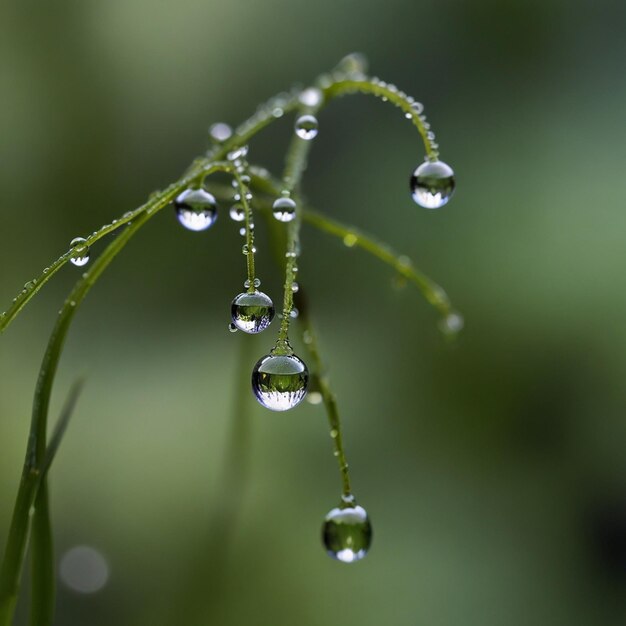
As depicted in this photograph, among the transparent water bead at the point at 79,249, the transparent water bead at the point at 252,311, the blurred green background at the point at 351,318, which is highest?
the blurred green background at the point at 351,318

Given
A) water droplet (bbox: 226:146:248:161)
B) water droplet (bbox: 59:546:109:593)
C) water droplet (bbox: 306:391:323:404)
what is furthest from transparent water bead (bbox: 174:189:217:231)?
water droplet (bbox: 59:546:109:593)

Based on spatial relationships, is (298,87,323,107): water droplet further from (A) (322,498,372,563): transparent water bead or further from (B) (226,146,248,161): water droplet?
(A) (322,498,372,563): transparent water bead

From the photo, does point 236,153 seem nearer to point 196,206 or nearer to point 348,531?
point 196,206

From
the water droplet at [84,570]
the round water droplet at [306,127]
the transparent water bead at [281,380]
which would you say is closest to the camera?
the transparent water bead at [281,380]

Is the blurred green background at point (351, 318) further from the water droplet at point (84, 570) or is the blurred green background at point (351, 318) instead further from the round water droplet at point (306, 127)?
the round water droplet at point (306, 127)

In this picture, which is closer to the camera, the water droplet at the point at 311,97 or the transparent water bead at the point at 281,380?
the transparent water bead at the point at 281,380

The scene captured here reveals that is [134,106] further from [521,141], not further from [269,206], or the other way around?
[269,206]

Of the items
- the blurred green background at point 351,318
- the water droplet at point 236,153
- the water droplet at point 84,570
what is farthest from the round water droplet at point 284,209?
the water droplet at point 84,570
